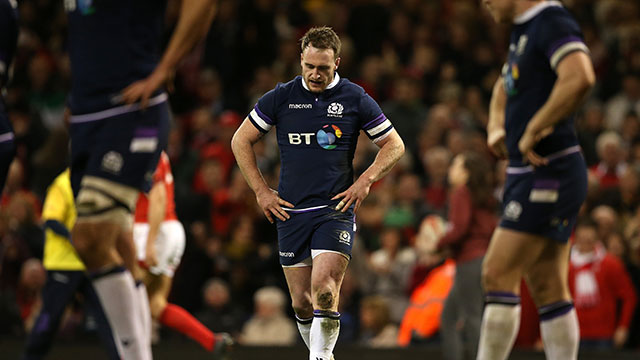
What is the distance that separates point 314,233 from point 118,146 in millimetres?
1422

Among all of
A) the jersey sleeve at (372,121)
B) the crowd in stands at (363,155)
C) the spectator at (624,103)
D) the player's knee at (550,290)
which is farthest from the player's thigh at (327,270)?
the spectator at (624,103)

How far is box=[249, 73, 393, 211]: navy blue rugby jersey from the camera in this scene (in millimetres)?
5586

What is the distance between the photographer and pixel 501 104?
5.70 meters

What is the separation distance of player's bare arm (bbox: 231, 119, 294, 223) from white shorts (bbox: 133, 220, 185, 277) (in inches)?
92.1

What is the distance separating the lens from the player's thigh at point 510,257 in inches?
204

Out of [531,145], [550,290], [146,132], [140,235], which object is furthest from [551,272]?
[140,235]

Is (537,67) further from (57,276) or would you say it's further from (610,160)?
(610,160)

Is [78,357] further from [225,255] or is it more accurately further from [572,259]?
[572,259]

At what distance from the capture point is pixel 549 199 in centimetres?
516

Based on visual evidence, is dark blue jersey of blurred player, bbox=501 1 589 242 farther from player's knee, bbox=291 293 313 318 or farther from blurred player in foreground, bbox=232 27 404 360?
player's knee, bbox=291 293 313 318

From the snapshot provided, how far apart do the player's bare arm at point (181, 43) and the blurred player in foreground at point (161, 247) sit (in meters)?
2.83

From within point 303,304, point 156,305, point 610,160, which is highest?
point 303,304

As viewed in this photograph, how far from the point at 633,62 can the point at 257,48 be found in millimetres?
5506

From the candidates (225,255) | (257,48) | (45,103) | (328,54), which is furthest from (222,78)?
(328,54)
